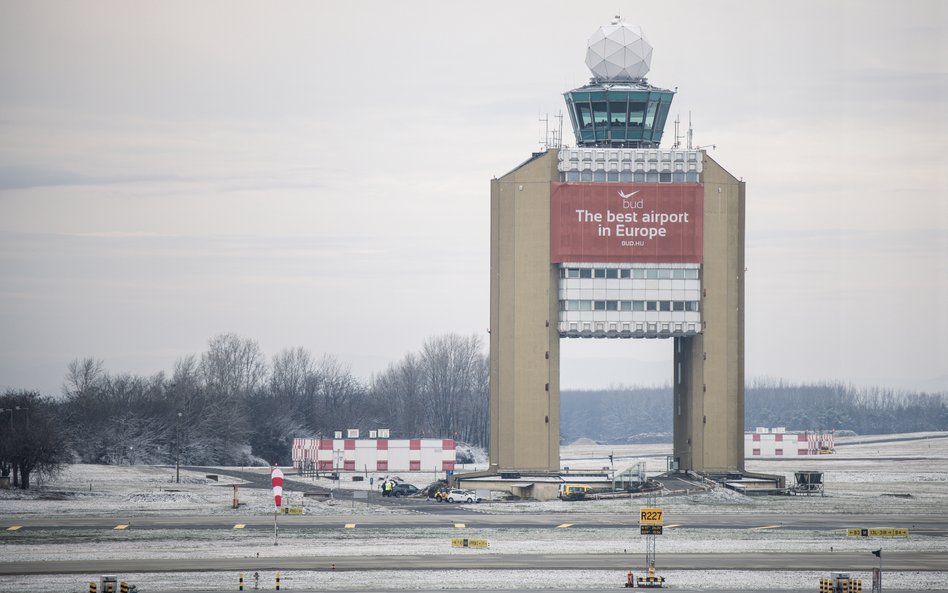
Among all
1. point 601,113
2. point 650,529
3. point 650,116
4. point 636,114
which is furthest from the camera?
point 650,116

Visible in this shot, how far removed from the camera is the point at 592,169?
4082 inches

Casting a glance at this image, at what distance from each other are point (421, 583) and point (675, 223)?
54957 millimetres

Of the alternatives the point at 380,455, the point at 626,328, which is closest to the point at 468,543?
the point at 626,328

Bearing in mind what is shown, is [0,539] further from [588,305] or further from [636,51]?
[636,51]

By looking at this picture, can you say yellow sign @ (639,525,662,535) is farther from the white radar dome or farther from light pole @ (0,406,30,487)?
light pole @ (0,406,30,487)

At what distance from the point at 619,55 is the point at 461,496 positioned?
39.5 m

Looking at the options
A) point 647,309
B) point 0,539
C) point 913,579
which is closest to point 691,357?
point 647,309

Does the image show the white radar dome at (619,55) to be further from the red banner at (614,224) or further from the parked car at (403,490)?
the parked car at (403,490)

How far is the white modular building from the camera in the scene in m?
145

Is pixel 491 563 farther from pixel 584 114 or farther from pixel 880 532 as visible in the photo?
pixel 584 114

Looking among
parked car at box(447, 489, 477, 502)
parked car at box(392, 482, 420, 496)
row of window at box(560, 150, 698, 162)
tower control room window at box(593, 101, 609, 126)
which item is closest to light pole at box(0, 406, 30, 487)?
parked car at box(392, 482, 420, 496)

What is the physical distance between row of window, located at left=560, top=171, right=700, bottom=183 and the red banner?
679mm

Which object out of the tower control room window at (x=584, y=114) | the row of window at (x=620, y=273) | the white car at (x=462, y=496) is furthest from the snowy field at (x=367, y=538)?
the tower control room window at (x=584, y=114)

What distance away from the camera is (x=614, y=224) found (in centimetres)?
10281
